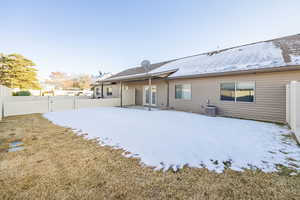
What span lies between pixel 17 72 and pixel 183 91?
23.3 metres

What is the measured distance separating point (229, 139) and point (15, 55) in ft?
85.9

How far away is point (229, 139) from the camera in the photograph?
3.61 m

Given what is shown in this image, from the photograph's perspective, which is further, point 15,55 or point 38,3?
point 15,55

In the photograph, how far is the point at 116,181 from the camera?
190 cm

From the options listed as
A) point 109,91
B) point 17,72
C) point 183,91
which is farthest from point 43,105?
point 17,72

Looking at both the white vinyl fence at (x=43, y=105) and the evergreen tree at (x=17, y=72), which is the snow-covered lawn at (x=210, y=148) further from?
the evergreen tree at (x=17, y=72)

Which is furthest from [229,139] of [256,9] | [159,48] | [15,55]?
[15,55]

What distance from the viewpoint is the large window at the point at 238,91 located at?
20.5ft

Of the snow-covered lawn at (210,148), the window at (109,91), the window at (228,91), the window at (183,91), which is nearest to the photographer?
the snow-covered lawn at (210,148)

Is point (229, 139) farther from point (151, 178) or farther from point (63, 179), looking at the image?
point (63, 179)

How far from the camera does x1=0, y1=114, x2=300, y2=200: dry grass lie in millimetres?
1642

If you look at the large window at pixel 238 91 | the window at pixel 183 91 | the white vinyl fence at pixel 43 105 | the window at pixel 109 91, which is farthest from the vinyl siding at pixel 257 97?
the window at pixel 109 91

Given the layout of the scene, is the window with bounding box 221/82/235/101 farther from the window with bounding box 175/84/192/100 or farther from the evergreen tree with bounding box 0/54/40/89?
the evergreen tree with bounding box 0/54/40/89

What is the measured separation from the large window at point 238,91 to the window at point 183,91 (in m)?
2.02
